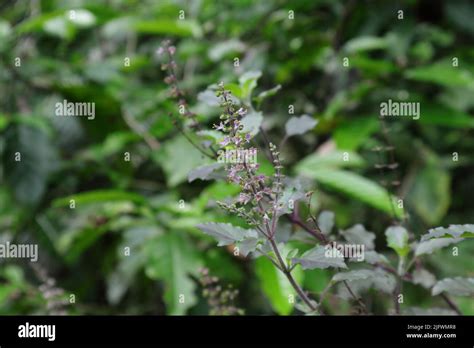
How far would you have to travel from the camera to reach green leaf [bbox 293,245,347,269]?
775 mm

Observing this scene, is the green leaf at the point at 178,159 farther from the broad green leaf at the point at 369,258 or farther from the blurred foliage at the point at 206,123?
the broad green leaf at the point at 369,258

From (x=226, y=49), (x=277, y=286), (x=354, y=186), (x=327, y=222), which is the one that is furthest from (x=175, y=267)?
(x=226, y=49)

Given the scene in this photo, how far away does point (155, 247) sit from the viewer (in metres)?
1.63

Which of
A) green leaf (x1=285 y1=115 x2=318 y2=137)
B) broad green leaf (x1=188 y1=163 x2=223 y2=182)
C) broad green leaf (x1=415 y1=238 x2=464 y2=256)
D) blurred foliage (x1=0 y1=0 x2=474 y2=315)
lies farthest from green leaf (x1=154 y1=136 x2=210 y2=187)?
broad green leaf (x1=415 y1=238 x2=464 y2=256)

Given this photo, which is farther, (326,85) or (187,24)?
(326,85)

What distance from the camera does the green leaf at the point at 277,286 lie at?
1356 mm

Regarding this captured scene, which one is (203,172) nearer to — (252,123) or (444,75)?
(252,123)

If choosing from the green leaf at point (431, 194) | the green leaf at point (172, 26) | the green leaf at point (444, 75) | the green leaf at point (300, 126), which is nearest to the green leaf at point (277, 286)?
the green leaf at point (300, 126)

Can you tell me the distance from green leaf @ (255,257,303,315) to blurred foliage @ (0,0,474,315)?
0.21m

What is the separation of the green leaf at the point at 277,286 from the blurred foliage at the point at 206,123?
213mm

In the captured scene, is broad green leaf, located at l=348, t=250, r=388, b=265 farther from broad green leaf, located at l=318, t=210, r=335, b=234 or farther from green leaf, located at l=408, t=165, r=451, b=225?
green leaf, located at l=408, t=165, r=451, b=225
